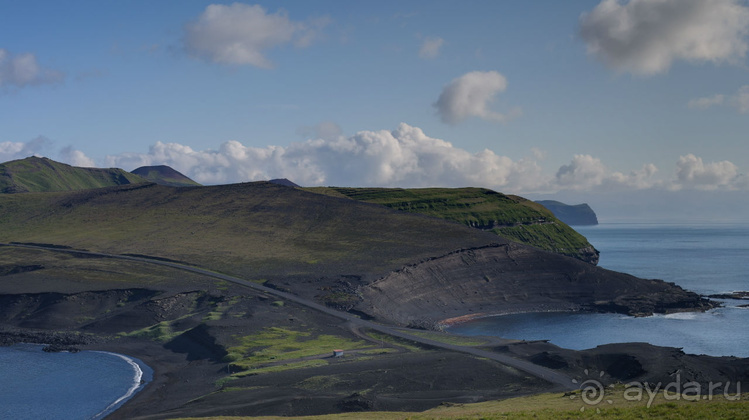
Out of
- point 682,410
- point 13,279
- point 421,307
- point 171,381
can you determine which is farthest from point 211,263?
point 682,410

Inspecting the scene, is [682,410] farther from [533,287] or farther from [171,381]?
[533,287]

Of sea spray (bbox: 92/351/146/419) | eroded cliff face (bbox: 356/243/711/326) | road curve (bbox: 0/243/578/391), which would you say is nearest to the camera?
sea spray (bbox: 92/351/146/419)

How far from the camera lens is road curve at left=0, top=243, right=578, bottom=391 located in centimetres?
7421

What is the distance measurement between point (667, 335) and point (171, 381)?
88417 millimetres

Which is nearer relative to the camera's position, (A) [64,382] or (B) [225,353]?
(A) [64,382]

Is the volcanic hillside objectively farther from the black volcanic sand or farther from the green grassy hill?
the black volcanic sand

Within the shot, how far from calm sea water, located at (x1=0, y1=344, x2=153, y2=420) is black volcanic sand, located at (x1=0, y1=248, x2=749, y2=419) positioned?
3124mm

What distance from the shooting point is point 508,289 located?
15750 cm

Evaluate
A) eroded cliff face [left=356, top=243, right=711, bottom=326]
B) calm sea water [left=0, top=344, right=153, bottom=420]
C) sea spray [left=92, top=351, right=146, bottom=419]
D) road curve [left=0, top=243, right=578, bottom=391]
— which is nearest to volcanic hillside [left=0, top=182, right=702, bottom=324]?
eroded cliff face [left=356, top=243, right=711, bottom=326]

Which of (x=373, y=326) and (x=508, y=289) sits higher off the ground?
(x=508, y=289)

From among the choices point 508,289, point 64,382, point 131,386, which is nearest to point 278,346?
point 131,386

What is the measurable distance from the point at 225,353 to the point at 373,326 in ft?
87.4

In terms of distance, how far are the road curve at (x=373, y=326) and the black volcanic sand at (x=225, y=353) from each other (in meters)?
2.21

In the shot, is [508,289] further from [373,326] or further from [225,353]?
[225,353]
